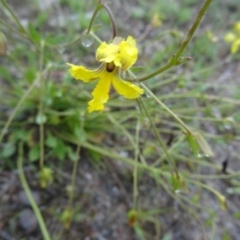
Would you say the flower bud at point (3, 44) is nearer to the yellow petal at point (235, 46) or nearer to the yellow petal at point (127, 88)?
the yellow petal at point (127, 88)

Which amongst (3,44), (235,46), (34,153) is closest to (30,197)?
(34,153)

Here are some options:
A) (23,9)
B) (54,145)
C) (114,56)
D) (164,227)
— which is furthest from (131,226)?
(23,9)

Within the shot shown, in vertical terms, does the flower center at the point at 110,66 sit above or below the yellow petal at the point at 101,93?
above

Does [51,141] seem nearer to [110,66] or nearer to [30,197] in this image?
[30,197]

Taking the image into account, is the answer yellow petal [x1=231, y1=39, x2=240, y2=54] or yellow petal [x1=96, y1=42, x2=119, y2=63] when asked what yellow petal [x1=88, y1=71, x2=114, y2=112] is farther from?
yellow petal [x1=231, y1=39, x2=240, y2=54]

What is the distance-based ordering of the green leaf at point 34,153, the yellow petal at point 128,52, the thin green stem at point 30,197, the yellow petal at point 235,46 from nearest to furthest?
the yellow petal at point 128,52
the thin green stem at point 30,197
the green leaf at point 34,153
the yellow petal at point 235,46

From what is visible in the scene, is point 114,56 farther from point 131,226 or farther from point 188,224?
point 188,224

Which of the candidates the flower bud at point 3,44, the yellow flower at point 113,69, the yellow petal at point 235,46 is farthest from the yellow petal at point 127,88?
the yellow petal at point 235,46

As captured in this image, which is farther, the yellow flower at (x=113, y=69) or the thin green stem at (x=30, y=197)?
the thin green stem at (x=30, y=197)

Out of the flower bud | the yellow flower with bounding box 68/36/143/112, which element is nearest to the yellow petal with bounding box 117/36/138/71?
the yellow flower with bounding box 68/36/143/112
